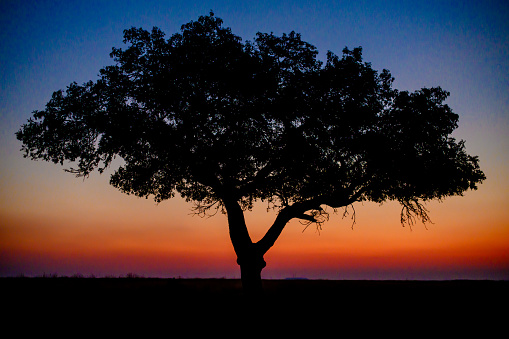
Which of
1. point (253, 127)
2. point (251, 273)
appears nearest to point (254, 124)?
point (253, 127)

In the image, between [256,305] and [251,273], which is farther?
[251,273]

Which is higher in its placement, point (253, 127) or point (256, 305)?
point (253, 127)

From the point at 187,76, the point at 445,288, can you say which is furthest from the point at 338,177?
the point at 445,288

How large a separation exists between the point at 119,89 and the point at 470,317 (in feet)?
62.1

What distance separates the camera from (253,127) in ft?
63.9

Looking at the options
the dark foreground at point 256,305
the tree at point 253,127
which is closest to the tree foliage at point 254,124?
the tree at point 253,127

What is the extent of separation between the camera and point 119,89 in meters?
19.8

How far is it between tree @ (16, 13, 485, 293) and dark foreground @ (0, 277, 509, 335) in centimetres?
292

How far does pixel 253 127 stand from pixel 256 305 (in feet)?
28.0

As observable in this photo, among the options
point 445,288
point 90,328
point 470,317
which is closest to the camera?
point 90,328

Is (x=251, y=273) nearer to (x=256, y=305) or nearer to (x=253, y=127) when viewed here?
(x=256, y=305)

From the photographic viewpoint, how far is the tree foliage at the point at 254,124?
757 inches

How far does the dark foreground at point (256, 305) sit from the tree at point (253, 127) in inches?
115

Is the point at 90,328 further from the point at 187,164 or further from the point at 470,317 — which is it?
the point at 470,317
